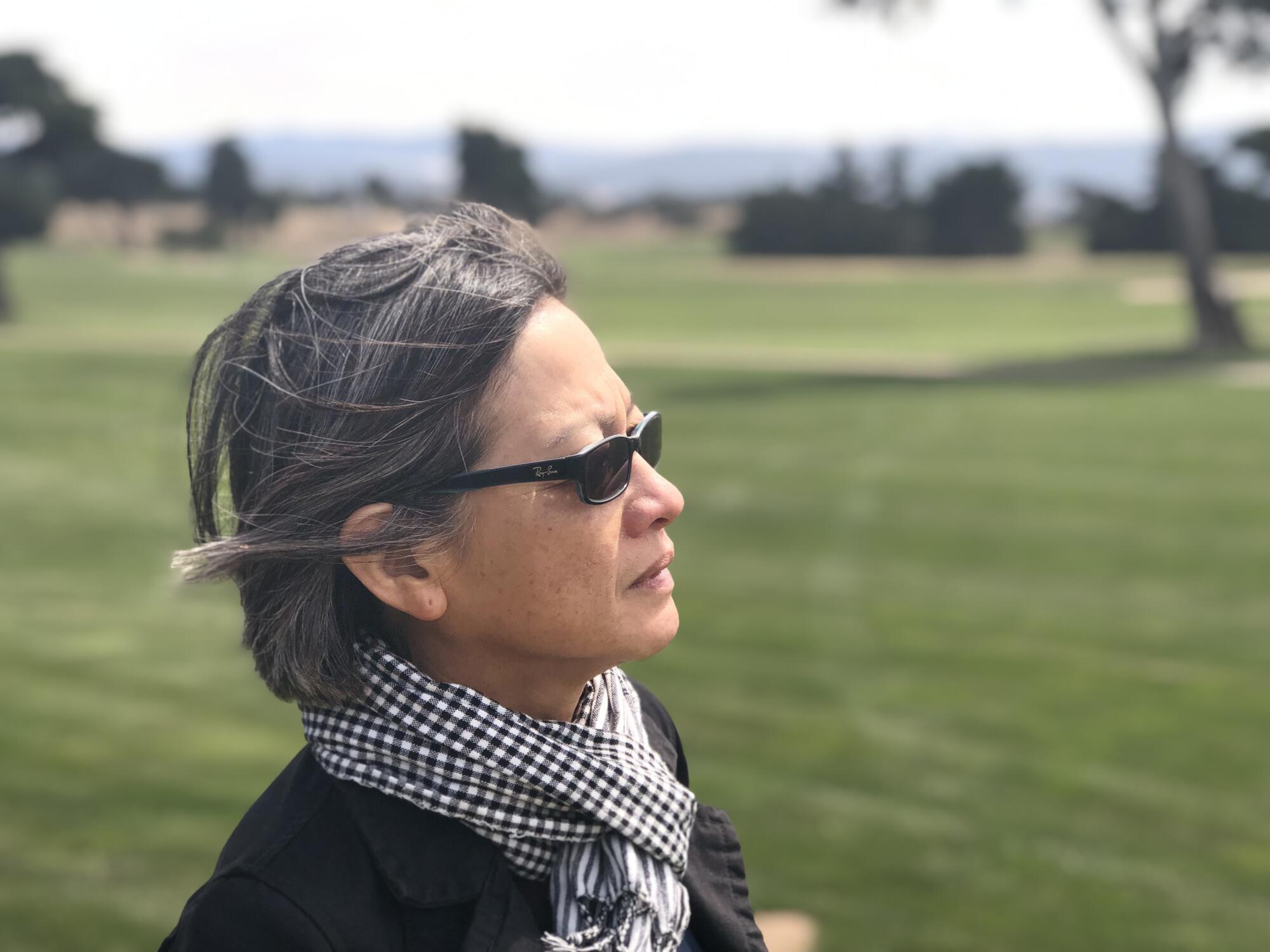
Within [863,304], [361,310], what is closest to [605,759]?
[361,310]

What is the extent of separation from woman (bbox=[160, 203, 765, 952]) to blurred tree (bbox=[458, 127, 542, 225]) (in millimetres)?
34461

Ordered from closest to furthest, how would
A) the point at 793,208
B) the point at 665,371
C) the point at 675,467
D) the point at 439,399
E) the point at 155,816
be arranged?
the point at 439,399, the point at 155,816, the point at 675,467, the point at 665,371, the point at 793,208

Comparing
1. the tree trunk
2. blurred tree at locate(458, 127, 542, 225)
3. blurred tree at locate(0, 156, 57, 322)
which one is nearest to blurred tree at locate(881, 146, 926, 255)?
blurred tree at locate(458, 127, 542, 225)

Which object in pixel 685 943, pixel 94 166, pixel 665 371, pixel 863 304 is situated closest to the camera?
pixel 685 943

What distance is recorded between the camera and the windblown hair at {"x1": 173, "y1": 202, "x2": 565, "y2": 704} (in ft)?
6.04

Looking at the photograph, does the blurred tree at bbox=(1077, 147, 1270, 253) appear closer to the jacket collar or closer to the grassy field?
the grassy field

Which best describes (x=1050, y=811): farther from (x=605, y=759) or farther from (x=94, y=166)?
(x=94, y=166)

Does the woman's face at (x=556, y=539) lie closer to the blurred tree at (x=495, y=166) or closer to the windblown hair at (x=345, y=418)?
the windblown hair at (x=345, y=418)

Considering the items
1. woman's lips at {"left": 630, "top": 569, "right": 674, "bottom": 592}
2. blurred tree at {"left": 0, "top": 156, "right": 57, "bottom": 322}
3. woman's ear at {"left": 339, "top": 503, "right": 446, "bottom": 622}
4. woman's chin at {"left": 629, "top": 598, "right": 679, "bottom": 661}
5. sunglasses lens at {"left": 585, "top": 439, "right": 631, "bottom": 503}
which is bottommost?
blurred tree at {"left": 0, "top": 156, "right": 57, "bottom": 322}

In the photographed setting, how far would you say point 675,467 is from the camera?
14617 mm

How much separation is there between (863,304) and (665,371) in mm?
17596

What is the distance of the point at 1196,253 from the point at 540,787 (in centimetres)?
3011

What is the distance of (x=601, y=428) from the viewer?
6.35ft

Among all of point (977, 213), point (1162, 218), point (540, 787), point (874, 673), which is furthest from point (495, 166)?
point (540, 787)
